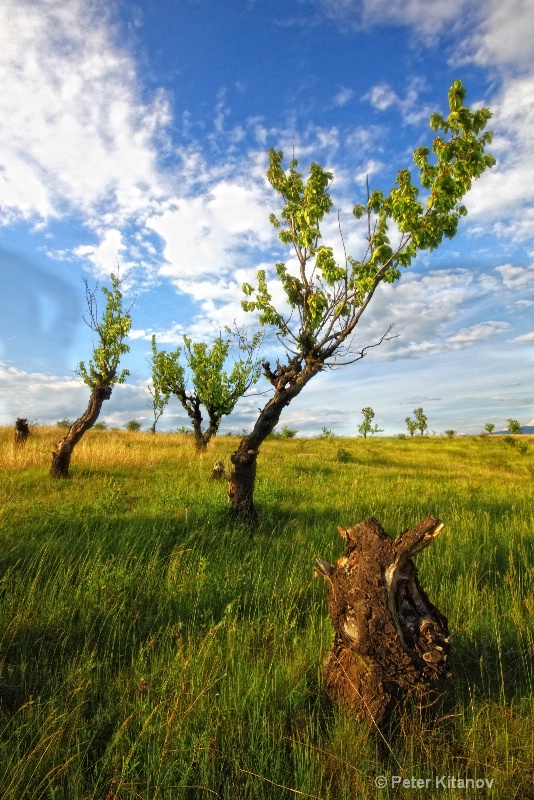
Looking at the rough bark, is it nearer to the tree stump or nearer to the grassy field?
the grassy field

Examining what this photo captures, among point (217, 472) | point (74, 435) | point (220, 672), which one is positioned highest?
point (74, 435)

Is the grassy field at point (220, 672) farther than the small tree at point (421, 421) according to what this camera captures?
No

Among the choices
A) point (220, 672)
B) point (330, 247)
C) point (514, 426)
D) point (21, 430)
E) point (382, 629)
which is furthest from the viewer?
point (514, 426)

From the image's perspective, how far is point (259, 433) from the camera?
9383 mm

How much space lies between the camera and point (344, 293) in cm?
937

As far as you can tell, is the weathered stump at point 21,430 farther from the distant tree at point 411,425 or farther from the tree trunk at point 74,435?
the distant tree at point 411,425

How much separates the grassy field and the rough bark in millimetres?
1089

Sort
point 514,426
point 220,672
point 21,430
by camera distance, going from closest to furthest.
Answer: point 220,672 < point 21,430 < point 514,426

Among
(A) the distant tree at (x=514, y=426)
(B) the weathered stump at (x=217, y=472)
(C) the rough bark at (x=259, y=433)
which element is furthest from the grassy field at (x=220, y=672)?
(A) the distant tree at (x=514, y=426)

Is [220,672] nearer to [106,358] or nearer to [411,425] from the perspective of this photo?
[106,358]

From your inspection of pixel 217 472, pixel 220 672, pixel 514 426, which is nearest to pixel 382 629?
pixel 220 672

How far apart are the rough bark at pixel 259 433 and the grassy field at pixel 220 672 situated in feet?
3.57

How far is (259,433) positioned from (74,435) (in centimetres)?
781

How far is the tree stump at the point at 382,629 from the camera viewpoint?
9.47 feet
